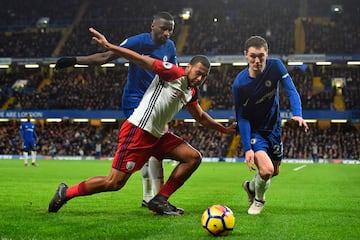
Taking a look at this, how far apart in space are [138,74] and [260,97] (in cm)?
183

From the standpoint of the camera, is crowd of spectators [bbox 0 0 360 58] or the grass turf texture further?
crowd of spectators [bbox 0 0 360 58]

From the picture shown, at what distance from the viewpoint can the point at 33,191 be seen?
12039 millimetres

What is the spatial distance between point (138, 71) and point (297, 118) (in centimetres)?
246

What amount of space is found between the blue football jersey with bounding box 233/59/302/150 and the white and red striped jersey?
1.08 metres

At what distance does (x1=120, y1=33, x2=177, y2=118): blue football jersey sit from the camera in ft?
27.2

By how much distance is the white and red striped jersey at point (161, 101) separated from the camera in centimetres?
721

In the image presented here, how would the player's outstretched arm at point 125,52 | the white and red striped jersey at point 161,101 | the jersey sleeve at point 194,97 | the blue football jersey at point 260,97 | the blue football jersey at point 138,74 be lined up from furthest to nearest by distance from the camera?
the blue football jersey at point 138,74
the blue football jersey at point 260,97
the jersey sleeve at point 194,97
the white and red striped jersey at point 161,101
the player's outstretched arm at point 125,52

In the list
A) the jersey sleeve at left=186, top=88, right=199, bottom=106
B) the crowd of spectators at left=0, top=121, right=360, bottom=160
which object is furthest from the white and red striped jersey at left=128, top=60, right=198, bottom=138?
the crowd of spectators at left=0, top=121, right=360, bottom=160

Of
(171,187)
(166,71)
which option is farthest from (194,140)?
(166,71)

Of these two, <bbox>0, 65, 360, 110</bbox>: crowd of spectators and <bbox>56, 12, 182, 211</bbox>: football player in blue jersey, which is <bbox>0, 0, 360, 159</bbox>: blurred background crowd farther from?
<bbox>56, 12, 182, 211</bbox>: football player in blue jersey

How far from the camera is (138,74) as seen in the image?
27.1 feet

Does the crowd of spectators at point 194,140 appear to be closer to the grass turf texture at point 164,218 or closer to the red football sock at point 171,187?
the grass turf texture at point 164,218

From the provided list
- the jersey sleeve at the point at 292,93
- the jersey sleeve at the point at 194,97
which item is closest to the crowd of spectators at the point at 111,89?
the jersey sleeve at the point at 292,93

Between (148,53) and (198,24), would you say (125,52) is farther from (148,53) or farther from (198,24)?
(198,24)
